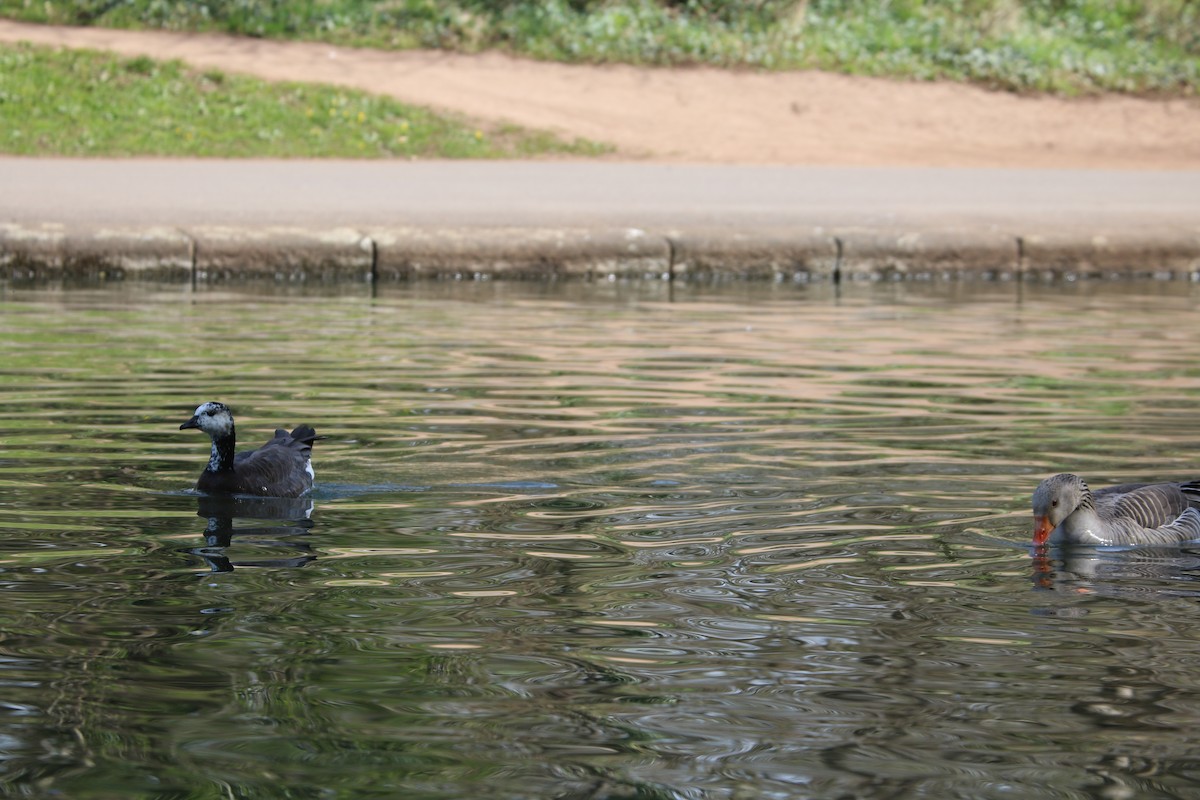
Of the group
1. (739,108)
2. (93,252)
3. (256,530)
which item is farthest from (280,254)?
(739,108)

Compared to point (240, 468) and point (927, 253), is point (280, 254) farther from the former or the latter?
point (240, 468)

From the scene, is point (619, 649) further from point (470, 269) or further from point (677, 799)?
point (470, 269)

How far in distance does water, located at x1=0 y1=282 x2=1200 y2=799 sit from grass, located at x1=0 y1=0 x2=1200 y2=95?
66.1 feet

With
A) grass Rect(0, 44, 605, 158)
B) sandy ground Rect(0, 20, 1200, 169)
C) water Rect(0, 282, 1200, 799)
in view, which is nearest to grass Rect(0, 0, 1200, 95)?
sandy ground Rect(0, 20, 1200, 169)

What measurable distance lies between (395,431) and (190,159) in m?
14.0

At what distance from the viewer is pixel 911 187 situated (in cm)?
1766

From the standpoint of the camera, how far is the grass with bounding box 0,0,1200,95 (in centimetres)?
2841

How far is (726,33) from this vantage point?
30750 mm

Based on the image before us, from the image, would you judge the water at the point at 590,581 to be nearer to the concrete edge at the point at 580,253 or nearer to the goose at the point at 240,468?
the goose at the point at 240,468

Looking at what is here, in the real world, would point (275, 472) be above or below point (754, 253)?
below

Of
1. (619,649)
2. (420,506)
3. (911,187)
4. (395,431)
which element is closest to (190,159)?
(911,187)

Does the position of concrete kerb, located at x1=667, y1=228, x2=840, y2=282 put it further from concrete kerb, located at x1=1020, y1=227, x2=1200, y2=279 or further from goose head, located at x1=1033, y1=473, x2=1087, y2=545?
goose head, located at x1=1033, y1=473, x2=1087, y2=545

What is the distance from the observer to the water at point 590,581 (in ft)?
10.6

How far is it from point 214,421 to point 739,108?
2144cm
